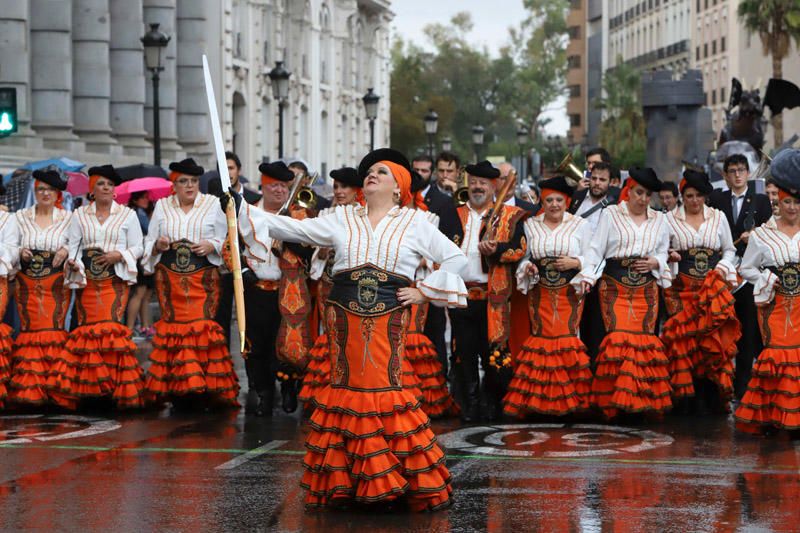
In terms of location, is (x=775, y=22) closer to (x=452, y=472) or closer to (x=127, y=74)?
Answer: (x=127, y=74)

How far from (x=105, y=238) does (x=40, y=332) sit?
0.94m

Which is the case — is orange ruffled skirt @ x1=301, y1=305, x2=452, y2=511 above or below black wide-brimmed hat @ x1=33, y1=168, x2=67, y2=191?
below

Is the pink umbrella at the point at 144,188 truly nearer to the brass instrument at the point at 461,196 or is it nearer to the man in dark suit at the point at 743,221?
the brass instrument at the point at 461,196

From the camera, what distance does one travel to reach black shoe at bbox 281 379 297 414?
45.6 ft

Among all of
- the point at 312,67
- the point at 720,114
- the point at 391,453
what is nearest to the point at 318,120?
the point at 312,67

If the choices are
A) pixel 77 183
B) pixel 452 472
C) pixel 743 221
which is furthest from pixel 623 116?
pixel 452 472

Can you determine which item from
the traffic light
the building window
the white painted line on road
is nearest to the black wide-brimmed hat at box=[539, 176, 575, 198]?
the white painted line on road

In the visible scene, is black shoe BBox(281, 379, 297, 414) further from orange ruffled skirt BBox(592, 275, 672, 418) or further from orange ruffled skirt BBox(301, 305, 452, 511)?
orange ruffled skirt BBox(301, 305, 452, 511)

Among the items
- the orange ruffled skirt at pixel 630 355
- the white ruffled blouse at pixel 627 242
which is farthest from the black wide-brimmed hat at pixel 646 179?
the orange ruffled skirt at pixel 630 355

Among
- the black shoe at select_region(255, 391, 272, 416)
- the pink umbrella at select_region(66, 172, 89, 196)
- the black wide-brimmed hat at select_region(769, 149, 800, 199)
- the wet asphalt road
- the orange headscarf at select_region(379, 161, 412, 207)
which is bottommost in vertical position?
the wet asphalt road

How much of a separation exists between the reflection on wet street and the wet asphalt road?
0.04 ft

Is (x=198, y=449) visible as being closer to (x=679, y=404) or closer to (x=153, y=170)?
(x=679, y=404)

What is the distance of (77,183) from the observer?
2066cm

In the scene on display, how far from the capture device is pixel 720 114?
292 ft
